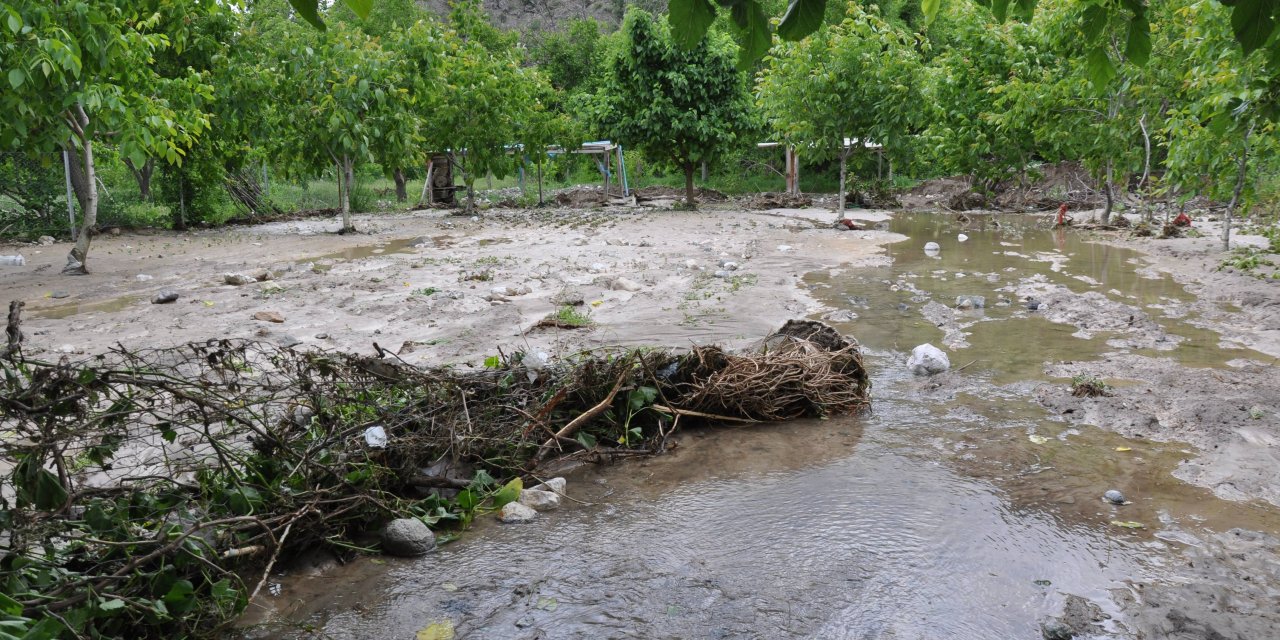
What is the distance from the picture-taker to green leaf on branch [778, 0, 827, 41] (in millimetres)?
1671

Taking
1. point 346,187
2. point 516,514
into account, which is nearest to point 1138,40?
point 516,514

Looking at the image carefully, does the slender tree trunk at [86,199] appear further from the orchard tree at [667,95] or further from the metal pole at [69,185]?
the orchard tree at [667,95]

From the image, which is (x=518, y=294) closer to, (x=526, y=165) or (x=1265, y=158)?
(x=1265, y=158)

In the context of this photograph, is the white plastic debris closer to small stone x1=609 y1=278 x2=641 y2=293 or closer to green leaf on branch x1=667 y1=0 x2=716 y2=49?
green leaf on branch x1=667 y1=0 x2=716 y2=49

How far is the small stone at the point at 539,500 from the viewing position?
3934 mm

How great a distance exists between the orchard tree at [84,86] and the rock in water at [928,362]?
7245 mm

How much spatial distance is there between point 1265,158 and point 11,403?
40.9ft

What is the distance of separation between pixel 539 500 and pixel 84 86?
747 centimetres

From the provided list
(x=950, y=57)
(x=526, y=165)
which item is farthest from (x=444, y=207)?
(x=950, y=57)

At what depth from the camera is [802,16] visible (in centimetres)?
168

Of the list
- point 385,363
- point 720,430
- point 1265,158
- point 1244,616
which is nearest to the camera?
point 1244,616

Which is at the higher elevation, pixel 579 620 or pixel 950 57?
pixel 950 57

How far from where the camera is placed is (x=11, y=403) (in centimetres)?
234

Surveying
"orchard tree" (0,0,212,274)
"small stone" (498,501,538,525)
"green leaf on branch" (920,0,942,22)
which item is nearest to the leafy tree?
"orchard tree" (0,0,212,274)
